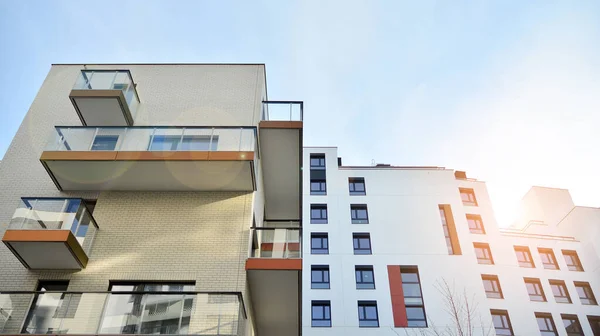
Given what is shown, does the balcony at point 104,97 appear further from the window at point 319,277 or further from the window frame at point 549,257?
the window frame at point 549,257

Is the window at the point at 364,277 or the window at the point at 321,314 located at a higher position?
the window at the point at 364,277

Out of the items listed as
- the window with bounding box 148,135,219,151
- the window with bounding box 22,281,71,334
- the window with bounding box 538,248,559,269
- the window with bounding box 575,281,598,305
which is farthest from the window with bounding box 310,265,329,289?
the window with bounding box 22,281,71,334

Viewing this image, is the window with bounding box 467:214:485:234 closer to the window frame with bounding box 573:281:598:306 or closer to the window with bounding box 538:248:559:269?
the window with bounding box 538:248:559:269

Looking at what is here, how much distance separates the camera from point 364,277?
117 feet

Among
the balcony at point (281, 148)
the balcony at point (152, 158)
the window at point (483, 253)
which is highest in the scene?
the window at point (483, 253)

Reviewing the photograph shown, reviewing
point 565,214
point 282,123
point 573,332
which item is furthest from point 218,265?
point 565,214

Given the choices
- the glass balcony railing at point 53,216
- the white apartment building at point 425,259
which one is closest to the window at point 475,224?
the white apartment building at point 425,259

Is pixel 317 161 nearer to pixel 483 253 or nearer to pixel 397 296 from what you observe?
pixel 397 296

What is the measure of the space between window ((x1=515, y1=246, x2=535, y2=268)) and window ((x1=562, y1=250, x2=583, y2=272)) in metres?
4.28

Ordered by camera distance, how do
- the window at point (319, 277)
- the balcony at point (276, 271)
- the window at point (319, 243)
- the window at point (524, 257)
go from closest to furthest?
the balcony at point (276, 271)
the window at point (319, 277)
the window at point (319, 243)
the window at point (524, 257)

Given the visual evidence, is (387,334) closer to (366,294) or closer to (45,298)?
(366,294)

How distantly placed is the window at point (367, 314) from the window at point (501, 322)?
919cm

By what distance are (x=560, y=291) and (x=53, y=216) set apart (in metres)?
40.7

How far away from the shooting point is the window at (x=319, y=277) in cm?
3547
